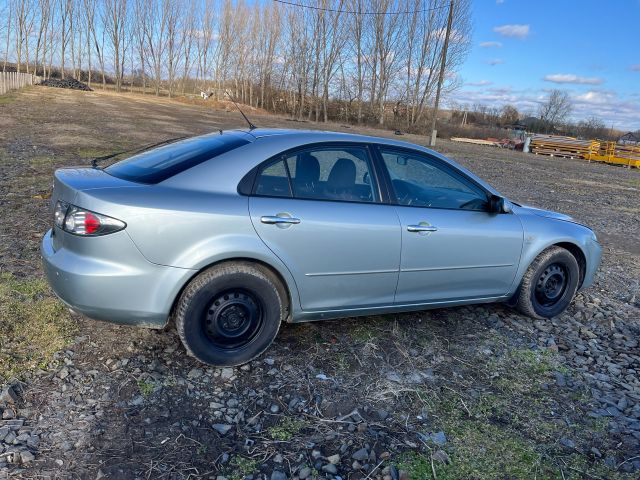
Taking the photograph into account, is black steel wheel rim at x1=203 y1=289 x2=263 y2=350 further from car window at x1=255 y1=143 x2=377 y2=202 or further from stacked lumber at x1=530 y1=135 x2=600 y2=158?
stacked lumber at x1=530 y1=135 x2=600 y2=158

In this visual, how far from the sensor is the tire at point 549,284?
4.54 m

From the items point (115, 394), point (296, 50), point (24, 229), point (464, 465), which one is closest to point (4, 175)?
point (24, 229)

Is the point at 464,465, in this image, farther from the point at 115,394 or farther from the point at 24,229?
the point at 24,229

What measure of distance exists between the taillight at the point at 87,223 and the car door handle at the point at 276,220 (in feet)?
2.77

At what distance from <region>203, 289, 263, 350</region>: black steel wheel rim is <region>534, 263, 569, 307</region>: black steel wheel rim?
271 centimetres

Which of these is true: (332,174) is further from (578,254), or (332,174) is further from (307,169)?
(578,254)

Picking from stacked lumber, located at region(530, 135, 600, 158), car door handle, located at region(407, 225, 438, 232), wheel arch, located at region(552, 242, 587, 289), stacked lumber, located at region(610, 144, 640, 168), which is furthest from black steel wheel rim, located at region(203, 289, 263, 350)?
stacked lumber, located at region(530, 135, 600, 158)

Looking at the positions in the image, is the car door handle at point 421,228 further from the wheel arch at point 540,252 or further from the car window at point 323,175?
the wheel arch at point 540,252

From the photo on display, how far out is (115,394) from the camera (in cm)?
300

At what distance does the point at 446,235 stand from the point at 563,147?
107ft

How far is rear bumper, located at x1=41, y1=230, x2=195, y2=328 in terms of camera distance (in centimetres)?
298

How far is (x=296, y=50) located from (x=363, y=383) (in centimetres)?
5208

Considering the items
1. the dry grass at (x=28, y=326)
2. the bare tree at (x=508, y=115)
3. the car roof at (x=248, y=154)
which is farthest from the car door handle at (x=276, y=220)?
the bare tree at (x=508, y=115)

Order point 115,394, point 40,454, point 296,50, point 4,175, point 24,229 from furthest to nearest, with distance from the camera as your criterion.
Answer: point 296,50 → point 4,175 → point 24,229 → point 115,394 → point 40,454
